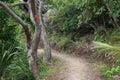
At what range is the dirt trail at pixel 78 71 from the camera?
11441 millimetres

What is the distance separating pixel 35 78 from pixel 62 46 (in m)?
8.04

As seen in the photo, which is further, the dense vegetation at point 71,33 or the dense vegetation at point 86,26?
the dense vegetation at point 86,26

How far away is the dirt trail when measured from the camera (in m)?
11.4

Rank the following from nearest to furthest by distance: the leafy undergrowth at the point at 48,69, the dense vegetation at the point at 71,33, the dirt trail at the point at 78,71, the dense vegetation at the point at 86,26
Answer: the dense vegetation at the point at 71,33 → the dirt trail at the point at 78,71 → the leafy undergrowth at the point at 48,69 → the dense vegetation at the point at 86,26

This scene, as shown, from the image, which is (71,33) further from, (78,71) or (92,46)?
(92,46)

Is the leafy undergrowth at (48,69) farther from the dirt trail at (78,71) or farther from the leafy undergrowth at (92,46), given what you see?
the leafy undergrowth at (92,46)

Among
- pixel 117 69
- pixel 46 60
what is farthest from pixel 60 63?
→ pixel 117 69

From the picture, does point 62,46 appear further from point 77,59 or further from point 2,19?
point 2,19

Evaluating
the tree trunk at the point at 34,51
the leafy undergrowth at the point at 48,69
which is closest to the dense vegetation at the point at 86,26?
the leafy undergrowth at the point at 48,69

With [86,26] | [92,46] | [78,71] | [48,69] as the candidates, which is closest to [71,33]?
[86,26]

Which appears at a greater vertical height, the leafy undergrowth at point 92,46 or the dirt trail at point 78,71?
the leafy undergrowth at point 92,46

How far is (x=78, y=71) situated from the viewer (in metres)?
12.4

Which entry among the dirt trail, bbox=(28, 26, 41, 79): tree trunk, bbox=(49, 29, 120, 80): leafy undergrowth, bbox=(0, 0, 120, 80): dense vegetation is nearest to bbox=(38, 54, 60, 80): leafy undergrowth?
bbox=(0, 0, 120, 80): dense vegetation

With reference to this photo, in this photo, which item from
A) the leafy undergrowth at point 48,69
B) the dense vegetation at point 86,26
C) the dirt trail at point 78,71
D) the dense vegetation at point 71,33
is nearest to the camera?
the dense vegetation at point 71,33
